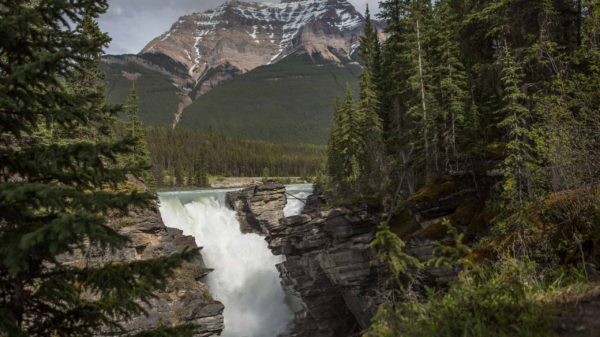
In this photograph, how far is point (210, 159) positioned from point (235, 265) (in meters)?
90.2

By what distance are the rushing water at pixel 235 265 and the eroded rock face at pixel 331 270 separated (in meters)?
2.05

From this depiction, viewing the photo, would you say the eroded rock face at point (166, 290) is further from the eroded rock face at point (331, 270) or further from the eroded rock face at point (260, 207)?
the eroded rock face at point (260, 207)

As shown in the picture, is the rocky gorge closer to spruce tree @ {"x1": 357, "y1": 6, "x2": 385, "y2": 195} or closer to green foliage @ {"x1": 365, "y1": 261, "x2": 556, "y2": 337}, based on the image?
spruce tree @ {"x1": 357, "y1": 6, "x2": 385, "y2": 195}

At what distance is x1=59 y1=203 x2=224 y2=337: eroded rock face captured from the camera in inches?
842

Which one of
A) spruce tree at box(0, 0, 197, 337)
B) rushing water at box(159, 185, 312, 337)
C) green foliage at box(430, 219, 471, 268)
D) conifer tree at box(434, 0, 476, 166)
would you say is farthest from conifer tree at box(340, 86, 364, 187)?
spruce tree at box(0, 0, 197, 337)

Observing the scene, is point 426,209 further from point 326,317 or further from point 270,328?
point 270,328

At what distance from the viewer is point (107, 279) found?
16.5ft

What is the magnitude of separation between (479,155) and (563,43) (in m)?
6.96

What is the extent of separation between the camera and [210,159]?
127250 mm

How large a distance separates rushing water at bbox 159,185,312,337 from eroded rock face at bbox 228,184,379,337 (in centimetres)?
205

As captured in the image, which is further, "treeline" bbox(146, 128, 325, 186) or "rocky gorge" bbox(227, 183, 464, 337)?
"treeline" bbox(146, 128, 325, 186)

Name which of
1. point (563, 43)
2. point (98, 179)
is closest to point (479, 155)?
point (563, 43)

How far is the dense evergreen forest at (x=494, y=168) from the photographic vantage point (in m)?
5.29

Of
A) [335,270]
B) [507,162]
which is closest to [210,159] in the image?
[335,270]
